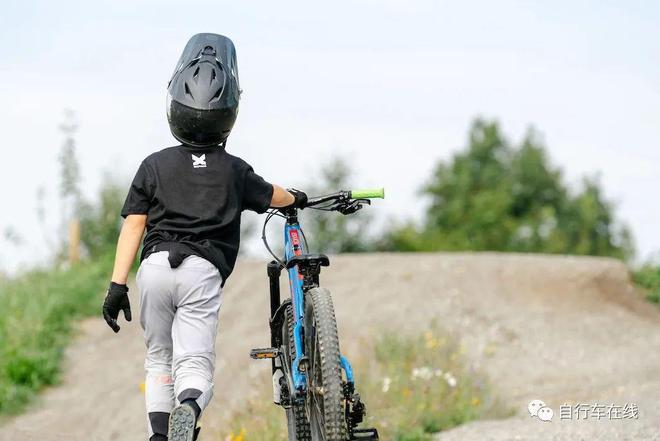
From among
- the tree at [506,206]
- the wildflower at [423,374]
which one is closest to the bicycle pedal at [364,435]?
the wildflower at [423,374]

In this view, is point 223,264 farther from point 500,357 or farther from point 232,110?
point 500,357

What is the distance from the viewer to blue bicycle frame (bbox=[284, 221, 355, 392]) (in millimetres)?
4270

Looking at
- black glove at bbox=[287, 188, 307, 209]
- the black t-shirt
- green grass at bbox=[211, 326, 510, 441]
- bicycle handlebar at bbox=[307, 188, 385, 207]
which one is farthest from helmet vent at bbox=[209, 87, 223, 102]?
green grass at bbox=[211, 326, 510, 441]

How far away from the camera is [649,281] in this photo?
13.1 m

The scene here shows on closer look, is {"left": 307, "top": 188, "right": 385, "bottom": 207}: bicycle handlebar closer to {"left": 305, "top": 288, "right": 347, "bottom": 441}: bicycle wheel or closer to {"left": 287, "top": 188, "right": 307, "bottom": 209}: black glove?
{"left": 287, "top": 188, "right": 307, "bottom": 209}: black glove

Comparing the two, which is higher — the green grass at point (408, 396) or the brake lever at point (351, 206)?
the brake lever at point (351, 206)

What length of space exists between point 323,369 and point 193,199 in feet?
3.32

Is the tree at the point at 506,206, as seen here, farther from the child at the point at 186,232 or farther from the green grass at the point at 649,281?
the child at the point at 186,232

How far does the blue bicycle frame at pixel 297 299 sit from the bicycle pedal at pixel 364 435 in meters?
0.23

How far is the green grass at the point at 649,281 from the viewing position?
12.9 meters

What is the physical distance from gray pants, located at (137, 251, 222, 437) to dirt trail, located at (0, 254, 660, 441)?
3.18m

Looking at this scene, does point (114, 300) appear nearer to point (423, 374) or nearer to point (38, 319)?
point (423, 374)

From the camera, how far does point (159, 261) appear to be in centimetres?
432

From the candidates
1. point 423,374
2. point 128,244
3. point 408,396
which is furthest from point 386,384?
point 128,244
